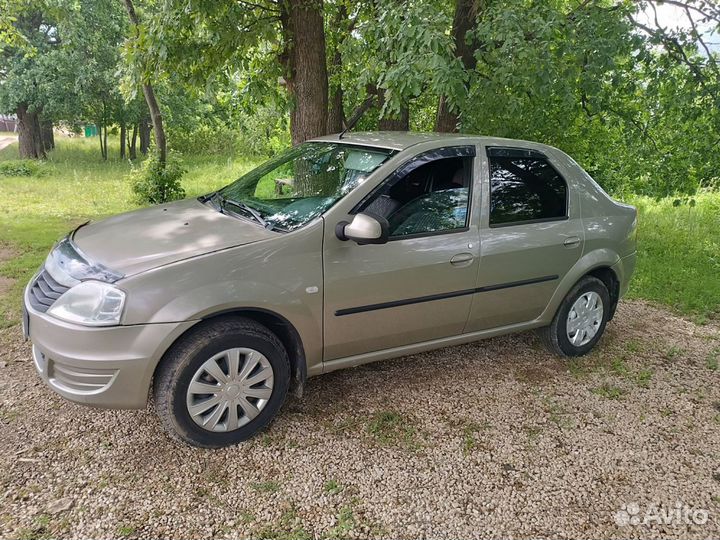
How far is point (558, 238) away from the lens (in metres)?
3.98

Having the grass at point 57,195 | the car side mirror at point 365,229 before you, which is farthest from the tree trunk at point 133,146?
the car side mirror at point 365,229

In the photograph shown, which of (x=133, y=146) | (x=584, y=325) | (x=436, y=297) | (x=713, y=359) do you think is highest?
(x=133, y=146)

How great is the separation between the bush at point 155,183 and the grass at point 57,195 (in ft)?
1.18

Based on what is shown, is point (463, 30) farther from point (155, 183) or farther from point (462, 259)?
point (155, 183)

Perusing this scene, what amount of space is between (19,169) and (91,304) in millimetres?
15418

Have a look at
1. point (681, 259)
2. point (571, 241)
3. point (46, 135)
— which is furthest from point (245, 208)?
point (46, 135)

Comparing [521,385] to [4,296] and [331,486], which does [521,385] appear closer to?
[331,486]

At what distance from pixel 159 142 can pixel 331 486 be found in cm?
898

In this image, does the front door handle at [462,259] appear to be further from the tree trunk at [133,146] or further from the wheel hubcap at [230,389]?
the tree trunk at [133,146]

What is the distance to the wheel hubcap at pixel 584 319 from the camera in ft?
14.2

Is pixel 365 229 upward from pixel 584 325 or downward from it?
upward

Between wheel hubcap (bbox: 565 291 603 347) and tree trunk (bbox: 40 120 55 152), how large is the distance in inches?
836

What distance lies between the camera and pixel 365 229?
2.94 metres

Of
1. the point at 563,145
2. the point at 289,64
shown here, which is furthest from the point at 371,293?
the point at 563,145
